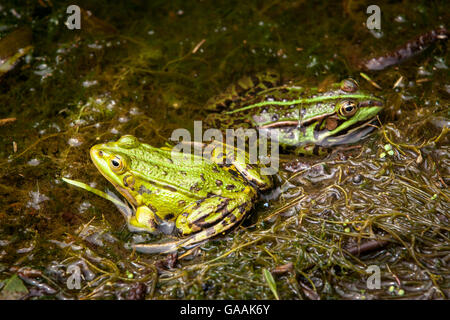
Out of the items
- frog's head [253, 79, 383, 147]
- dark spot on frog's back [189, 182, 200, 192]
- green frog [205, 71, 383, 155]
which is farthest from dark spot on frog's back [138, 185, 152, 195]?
frog's head [253, 79, 383, 147]

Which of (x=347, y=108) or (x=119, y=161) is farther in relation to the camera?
(x=347, y=108)

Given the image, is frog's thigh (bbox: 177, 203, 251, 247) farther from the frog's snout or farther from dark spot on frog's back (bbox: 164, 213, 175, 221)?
the frog's snout

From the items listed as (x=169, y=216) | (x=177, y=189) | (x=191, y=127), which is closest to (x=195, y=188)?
(x=177, y=189)

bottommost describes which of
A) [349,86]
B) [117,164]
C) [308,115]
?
[117,164]

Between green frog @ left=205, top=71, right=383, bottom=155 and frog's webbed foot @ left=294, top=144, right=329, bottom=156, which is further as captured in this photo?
frog's webbed foot @ left=294, top=144, right=329, bottom=156

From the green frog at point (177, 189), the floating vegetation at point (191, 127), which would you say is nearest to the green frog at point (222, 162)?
the green frog at point (177, 189)

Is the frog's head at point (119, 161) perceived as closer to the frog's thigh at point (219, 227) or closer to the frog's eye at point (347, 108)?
the frog's thigh at point (219, 227)

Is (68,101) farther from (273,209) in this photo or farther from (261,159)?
(273,209)

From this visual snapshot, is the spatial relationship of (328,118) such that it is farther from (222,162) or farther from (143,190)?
(143,190)
